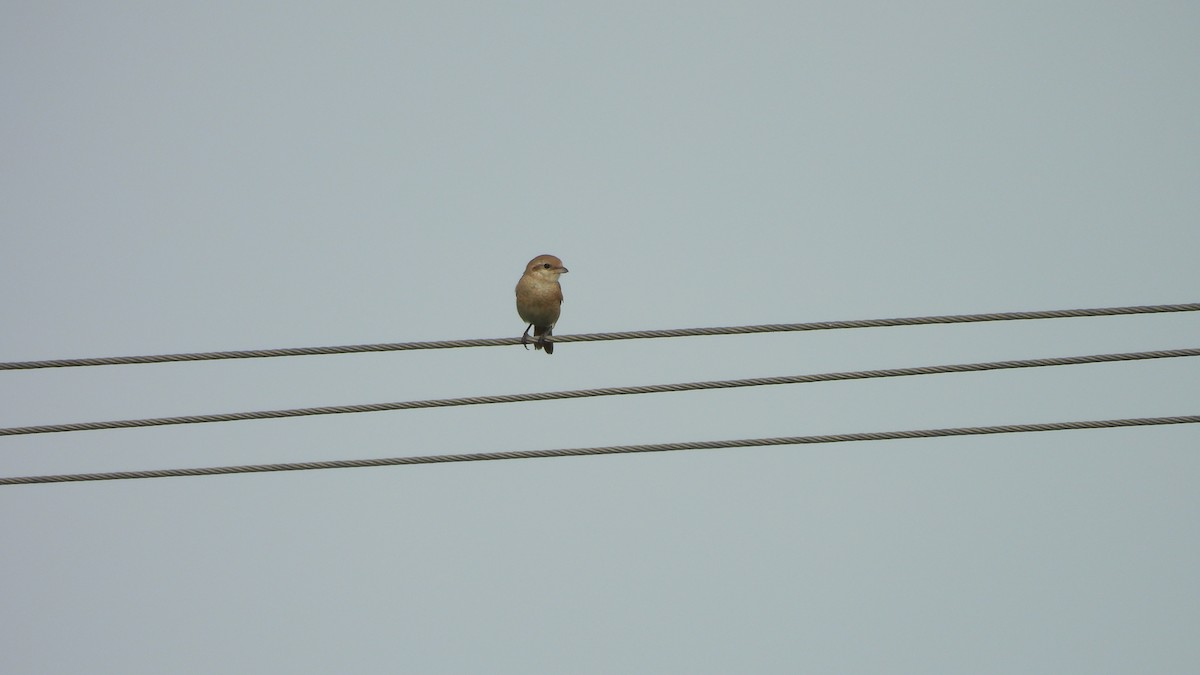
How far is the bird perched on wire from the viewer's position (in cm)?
1394

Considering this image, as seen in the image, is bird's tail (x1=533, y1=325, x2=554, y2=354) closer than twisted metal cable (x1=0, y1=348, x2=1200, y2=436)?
No

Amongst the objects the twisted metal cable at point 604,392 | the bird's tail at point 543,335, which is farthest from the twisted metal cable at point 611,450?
the bird's tail at point 543,335

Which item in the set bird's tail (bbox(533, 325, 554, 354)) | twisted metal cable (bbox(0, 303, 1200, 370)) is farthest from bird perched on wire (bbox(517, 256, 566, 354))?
twisted metal cable (bbox(0, 303, 1200, 370))

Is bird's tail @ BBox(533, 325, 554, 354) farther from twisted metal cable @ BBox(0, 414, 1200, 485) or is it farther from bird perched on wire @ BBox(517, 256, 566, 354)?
twisted metal cable @ BBox(0, 414, 1200, 485)

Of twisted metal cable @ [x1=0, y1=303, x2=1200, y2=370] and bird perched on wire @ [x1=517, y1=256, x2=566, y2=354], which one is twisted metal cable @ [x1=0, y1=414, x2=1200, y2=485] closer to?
twisted metal cable @ [x1=0, y1=303, x2=1200, y2=370]

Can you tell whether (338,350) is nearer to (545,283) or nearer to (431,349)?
(431,349)

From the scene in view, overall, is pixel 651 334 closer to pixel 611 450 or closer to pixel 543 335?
pixel 611 450

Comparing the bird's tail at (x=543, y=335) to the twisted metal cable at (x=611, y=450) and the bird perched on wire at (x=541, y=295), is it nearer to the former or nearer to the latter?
the bird perched on wire at (x=541, y=295)

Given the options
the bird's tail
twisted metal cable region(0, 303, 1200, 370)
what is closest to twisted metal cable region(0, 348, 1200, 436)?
twisted metal cable region(0, 303, 1200, 370)

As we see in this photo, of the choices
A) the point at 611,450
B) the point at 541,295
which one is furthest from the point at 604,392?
the point at 541,295

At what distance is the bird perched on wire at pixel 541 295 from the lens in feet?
45.7

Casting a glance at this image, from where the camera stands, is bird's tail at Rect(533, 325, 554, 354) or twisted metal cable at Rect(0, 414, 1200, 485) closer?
twisted metal cable at Rect(0, 414, 1200, 485)

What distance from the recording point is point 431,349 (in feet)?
30.1

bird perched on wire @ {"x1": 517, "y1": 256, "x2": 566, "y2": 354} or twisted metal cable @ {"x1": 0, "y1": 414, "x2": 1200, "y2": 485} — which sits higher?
bird perched on wire @ {"x1": 517, "y1": 256, "x2": 566, "y2": 354}
